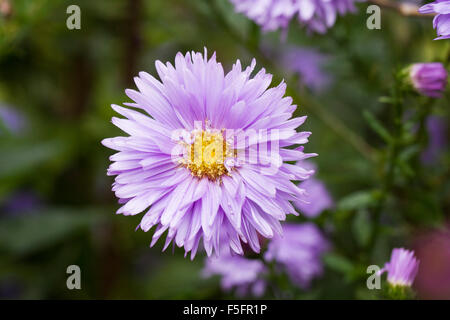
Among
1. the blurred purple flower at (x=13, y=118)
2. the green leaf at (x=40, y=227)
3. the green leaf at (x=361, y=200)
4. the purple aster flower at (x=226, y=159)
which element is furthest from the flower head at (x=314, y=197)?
the blurred purple flower at (x=13, y=118)

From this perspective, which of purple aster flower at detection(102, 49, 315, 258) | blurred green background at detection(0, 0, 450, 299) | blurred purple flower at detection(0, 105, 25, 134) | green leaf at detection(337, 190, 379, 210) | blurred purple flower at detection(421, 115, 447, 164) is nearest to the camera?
purple aster flower at detection(102, 49, 315, 258)

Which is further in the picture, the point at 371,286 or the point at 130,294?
the point at 130,294

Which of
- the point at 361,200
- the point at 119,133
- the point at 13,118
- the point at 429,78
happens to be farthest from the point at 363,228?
the point at 13,118

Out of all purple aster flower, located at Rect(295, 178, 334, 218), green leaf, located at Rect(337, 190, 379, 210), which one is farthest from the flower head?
green leaf, located at Rect(337, 190, 379, 210)

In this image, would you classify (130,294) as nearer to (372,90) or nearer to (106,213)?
(106,213)

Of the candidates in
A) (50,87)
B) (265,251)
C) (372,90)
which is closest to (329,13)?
(372,90)

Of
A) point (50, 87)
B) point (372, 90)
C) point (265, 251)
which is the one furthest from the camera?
point (50, 87)

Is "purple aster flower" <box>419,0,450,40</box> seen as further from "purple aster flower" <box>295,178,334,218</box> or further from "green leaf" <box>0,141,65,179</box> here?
"green leaf" <box>0,141,65,179</box>
